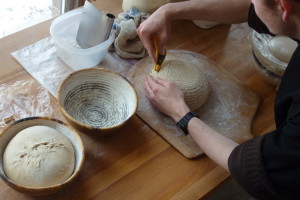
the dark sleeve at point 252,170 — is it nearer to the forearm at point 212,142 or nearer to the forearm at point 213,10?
the forearm at point 212,142

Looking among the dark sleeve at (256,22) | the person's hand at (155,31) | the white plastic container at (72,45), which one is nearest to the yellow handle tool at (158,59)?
the person's hand at (155,31)

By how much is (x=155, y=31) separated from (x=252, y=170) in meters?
0.46

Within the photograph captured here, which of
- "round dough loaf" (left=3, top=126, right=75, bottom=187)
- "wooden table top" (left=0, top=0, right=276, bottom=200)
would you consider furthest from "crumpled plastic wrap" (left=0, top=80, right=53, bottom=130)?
"round dough loaf" (left=3, top=126, right=75, bottom=187)

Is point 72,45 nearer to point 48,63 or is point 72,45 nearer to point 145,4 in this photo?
point 48,63

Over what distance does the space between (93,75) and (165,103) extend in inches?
7.5

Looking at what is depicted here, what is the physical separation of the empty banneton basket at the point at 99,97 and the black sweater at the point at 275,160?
28 centimetres

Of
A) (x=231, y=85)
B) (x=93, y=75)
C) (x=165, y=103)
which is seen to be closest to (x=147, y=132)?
(x=165, y=103)

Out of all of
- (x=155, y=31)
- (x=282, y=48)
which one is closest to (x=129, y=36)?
(x=155, y=31)

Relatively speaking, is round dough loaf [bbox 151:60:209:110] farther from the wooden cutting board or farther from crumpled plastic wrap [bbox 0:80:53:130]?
crumpled plastic wrap [bbox 0:80:53:130]

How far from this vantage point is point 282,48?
985 millimetres

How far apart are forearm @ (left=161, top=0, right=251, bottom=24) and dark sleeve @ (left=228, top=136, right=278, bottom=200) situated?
0.46 meters

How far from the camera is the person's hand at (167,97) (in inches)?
33.7

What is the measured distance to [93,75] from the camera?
86 cm

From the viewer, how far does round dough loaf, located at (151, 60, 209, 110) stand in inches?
35.9
